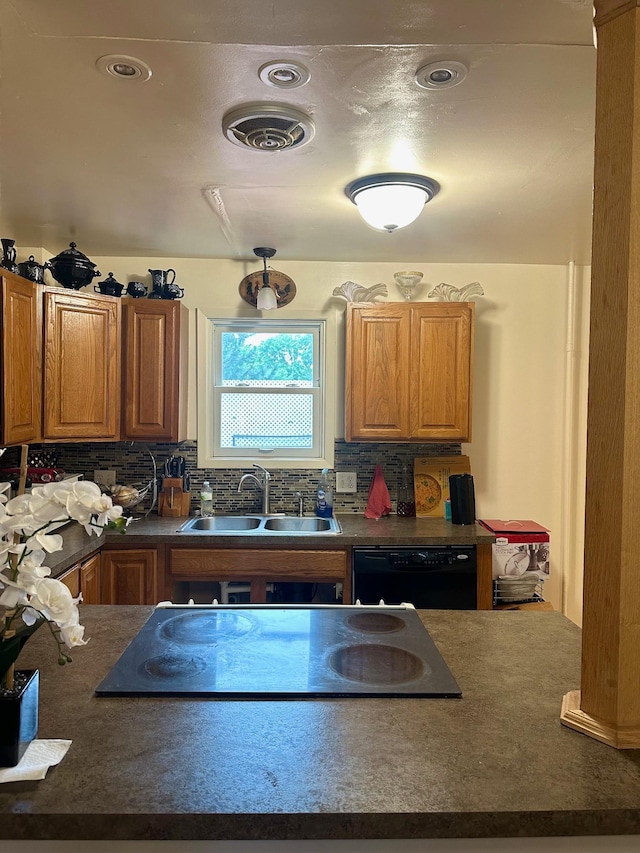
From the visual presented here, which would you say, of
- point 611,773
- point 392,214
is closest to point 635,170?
point 611,773

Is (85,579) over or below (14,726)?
below

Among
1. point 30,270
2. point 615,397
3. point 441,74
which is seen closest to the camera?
point 615,397

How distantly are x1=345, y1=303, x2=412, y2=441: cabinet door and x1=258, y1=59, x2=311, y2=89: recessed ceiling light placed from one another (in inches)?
73.7

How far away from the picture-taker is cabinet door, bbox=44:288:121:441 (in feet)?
10.6

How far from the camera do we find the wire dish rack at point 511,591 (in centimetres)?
341

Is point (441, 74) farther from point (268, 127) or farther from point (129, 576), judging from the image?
point (129, 576)

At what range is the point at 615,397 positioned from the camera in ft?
3.84

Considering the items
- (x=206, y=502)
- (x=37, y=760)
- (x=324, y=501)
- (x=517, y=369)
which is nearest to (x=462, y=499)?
(x=324, y=501)

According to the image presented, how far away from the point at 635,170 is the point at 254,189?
1.74 meters

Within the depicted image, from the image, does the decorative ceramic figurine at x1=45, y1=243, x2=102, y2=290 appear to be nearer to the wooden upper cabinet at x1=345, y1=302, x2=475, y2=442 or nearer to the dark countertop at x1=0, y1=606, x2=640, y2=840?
the wooden upper cabinet at x1=345, y1=302, x2=475, y2=442

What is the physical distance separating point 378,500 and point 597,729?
257cm

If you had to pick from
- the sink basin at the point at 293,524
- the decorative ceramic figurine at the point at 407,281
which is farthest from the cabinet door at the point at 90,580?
the decorative ceramic figurine at the point at 407,281

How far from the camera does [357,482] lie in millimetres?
3906

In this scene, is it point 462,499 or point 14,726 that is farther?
point 462,499
